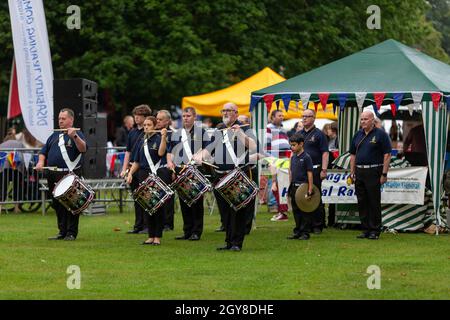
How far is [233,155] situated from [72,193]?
2350mm

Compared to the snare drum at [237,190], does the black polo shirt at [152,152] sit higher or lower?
higher

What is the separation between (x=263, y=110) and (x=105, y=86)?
15.8 metres

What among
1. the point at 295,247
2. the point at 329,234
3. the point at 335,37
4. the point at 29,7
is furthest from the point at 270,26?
the point at 295,247

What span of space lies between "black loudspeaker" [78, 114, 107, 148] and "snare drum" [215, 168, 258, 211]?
24.0ft

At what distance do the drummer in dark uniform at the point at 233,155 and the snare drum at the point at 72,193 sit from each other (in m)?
1.92

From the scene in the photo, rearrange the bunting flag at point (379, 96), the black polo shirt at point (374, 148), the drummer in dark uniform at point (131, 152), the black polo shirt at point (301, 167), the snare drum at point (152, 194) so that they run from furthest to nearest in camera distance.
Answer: the drummer in dark uniform at point (131, 152), the bunting flag at point (379, 96), the black polo shirt at point (374, 148), the black polo shirt at point (301, 167), the snare drum at point (152, 194)

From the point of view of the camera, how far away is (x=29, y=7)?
914 inches

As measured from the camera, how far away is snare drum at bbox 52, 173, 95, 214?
14883 millimetres

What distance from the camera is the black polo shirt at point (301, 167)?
52.5ft

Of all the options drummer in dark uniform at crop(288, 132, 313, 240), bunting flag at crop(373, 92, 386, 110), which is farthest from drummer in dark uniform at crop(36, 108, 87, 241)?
bunting flag at crop(373, 92, 386, 110)

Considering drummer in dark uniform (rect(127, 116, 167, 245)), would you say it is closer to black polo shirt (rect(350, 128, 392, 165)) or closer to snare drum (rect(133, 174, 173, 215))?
snare drum (rect(133, 174, 173, 215))

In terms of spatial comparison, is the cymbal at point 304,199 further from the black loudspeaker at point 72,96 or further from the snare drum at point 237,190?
the black loudspeaker at point 72,96

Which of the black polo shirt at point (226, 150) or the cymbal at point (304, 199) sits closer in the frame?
the black polo shirt at point (226, 150)

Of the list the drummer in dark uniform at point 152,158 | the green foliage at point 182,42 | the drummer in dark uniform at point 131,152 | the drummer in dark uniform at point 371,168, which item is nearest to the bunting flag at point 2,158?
the drummer in dark uniform at point 131,152
